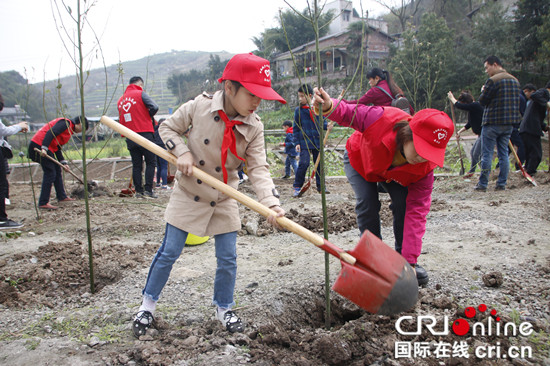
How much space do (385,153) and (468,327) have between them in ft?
3.70

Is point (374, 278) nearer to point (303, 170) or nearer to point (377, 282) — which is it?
point (377, 282)

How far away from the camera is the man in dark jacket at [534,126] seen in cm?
703

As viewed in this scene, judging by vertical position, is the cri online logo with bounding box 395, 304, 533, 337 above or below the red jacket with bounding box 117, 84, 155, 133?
below

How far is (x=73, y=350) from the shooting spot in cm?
211

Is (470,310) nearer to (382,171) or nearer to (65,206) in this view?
(382,171)

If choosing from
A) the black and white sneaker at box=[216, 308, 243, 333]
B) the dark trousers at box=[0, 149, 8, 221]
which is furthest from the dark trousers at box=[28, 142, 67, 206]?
the black and white sneaker at box=[216, 308, 243, 333]

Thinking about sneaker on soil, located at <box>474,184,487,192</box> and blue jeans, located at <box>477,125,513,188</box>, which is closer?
blue jeans, located at <box>477,125,513,188</box>

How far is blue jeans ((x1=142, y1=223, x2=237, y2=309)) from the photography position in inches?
90.7

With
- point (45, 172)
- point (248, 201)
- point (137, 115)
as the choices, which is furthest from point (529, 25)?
point (248, 201)

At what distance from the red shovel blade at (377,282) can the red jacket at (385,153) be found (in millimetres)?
687

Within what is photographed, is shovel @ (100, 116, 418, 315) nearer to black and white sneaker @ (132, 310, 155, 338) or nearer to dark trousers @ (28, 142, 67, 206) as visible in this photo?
black and white sneaker @ (132, 310, 155, 338)

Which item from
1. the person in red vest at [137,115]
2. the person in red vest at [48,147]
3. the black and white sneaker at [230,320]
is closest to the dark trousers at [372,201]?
the black and white sneaker at [230,320]

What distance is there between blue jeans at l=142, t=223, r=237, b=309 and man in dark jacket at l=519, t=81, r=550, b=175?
22.9ft

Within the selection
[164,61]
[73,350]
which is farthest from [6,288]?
[164,61]
